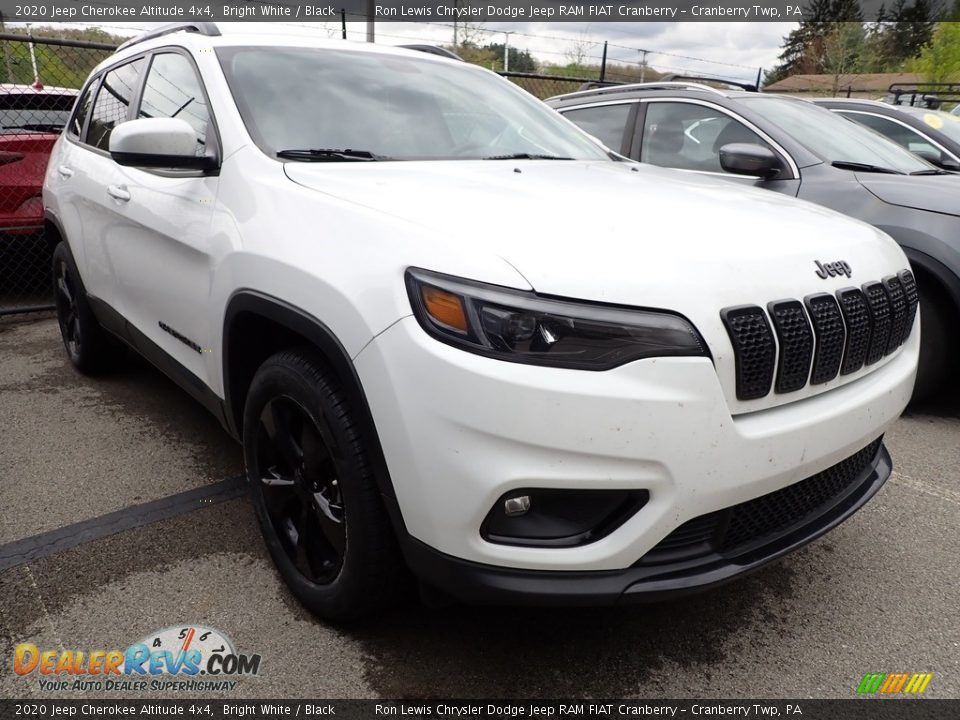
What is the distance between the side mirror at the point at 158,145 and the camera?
2264 millimetres

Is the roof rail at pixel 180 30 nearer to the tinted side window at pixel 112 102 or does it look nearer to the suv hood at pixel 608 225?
the tinted side window at pixel 112 102

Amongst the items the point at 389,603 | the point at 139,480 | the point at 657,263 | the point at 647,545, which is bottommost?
the point at 139,480

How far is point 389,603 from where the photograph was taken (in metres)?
1.93

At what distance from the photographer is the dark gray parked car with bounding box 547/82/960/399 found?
3.63 m

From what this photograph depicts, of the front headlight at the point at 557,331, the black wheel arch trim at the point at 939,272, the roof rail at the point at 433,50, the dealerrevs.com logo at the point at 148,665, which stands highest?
the roof rail at the point at 433,50

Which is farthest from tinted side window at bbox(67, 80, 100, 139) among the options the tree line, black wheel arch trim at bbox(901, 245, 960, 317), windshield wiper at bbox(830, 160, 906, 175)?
the tree line

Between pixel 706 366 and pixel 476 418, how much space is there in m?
0.49

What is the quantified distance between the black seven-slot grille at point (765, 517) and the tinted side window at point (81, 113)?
12.1ft

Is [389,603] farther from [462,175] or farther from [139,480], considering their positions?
[139,480]

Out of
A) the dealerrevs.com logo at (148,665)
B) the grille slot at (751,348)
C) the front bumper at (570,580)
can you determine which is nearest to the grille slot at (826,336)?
the grille slot at (751,348)

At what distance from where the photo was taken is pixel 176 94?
9.18 feet

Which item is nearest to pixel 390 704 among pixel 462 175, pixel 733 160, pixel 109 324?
pixel 462 175

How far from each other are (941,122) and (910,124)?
0.33 metres

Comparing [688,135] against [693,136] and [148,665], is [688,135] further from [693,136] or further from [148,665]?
[148,665]
